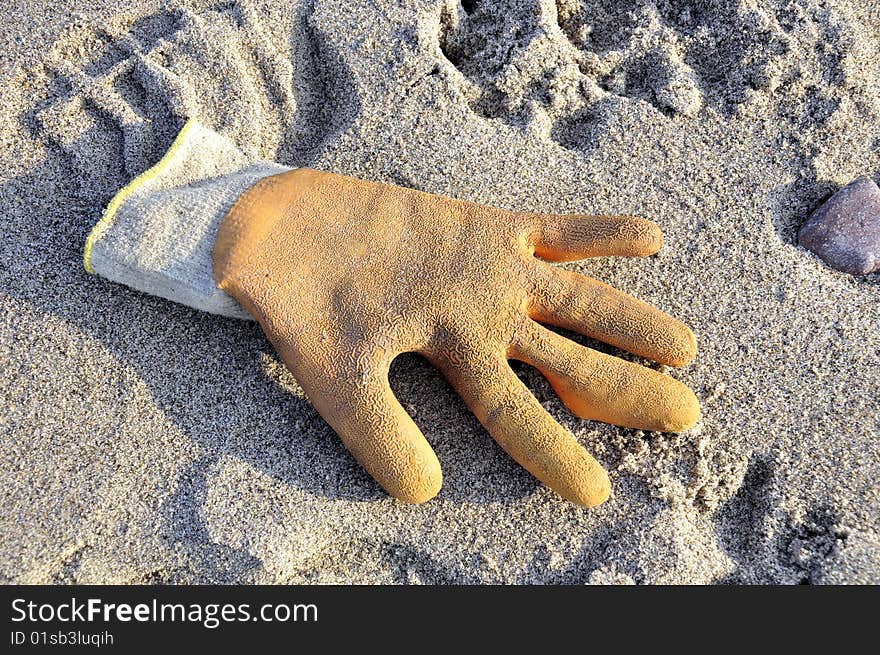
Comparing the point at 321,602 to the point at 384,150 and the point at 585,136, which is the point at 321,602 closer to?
the point at 384,150

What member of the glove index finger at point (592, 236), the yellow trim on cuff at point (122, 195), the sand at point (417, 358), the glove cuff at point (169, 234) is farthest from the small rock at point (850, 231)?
the yellow trim on cuff at point (122, 195)

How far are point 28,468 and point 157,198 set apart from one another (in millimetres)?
786

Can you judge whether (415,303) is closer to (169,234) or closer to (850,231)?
(169,234)

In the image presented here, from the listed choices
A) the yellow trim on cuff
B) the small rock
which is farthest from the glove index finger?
the yellow trim on cuff

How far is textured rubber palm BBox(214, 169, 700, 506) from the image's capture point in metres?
1.64

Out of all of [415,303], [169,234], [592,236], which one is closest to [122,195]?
[169,234]

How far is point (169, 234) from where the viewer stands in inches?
67.7

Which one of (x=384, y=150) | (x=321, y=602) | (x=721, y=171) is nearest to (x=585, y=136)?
(x=721, y=171)

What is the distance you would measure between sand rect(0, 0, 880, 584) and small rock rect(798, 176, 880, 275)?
0.21 ft

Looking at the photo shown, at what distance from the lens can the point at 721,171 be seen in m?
2.04

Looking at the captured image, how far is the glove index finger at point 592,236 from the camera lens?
174cm

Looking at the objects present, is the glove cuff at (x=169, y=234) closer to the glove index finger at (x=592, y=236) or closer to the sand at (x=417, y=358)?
the sand at (x=417, y=358)

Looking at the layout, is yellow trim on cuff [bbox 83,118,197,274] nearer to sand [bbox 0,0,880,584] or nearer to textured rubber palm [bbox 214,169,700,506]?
sand [bbox 0,0,880,584]

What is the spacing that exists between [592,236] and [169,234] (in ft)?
3.69
